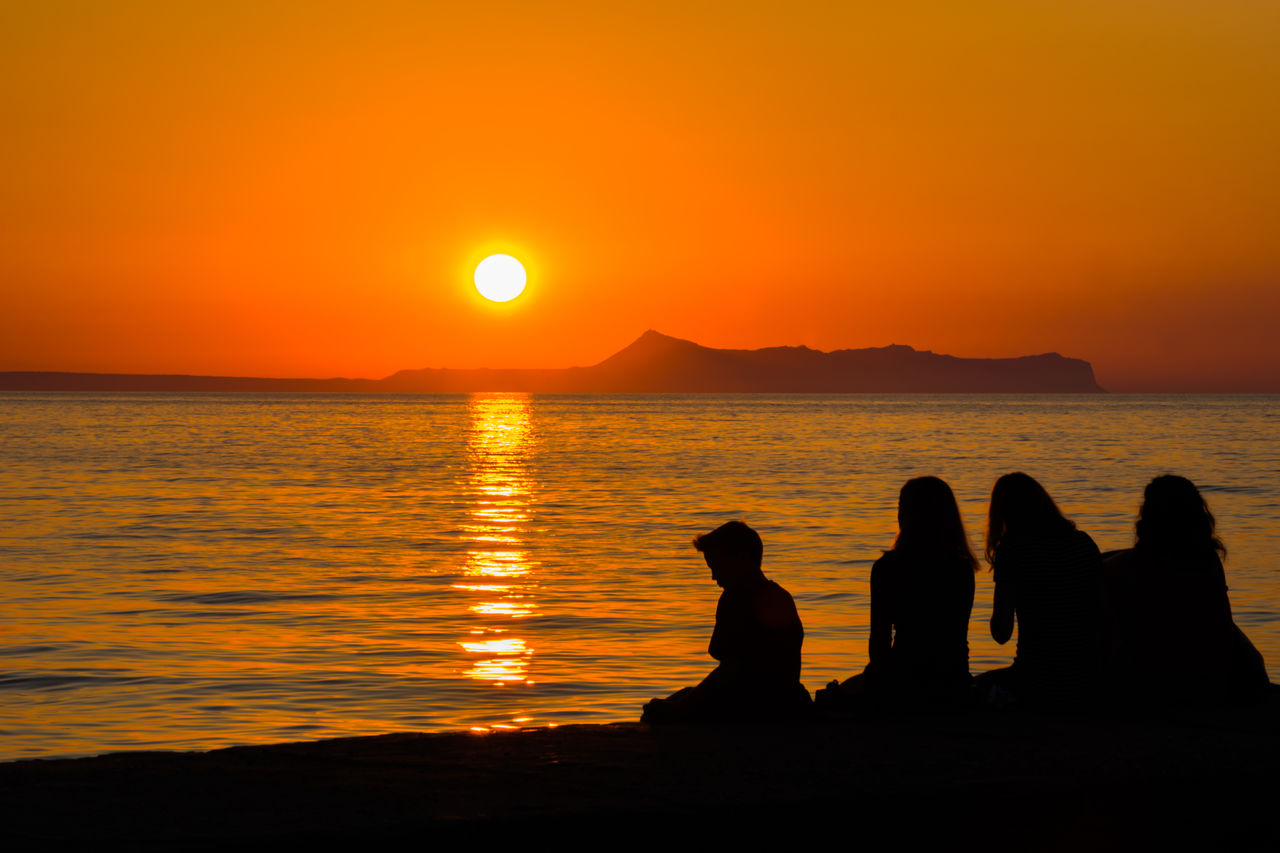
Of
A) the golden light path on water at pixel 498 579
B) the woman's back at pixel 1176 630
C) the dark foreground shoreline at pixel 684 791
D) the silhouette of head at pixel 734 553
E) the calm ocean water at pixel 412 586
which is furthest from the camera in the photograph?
the golden light path on water at pixel 498 579

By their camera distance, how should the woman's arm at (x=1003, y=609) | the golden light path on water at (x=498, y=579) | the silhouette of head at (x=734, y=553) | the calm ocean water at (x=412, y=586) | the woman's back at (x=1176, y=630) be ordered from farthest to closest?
the golden light path on water at (x=498, y=579) < the calm ocean water at (x=412, y=586) < the woman's back at (x=1176, y=630) < the woman's arm at (x=1003, y=609) < the silhouette of head at (x=734, y=553)

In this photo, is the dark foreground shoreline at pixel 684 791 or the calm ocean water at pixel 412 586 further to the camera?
the calm ocean water at pixel 412 586

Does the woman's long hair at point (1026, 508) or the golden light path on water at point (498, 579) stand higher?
the woman's long hair at point (1026, 508)

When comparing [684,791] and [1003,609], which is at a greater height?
[1003,609]

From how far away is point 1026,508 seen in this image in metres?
6.36

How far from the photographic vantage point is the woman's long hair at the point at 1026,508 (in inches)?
250

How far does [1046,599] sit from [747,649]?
61.1 inches

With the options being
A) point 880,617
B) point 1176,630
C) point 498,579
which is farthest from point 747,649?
point 498,579

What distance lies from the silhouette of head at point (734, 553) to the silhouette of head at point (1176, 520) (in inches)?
81.7

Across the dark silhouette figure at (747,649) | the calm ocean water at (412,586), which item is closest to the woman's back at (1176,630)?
the dark silhouette figure at (747,649)

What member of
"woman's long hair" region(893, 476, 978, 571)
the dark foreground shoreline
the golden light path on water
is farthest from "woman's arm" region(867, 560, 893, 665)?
the golden light path on water

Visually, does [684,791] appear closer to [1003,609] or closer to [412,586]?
[1003,609]

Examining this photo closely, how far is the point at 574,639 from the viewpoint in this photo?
1320 centimetres

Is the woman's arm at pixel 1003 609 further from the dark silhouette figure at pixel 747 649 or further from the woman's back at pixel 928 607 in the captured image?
the dark silhouette figure at pixel 747 649
